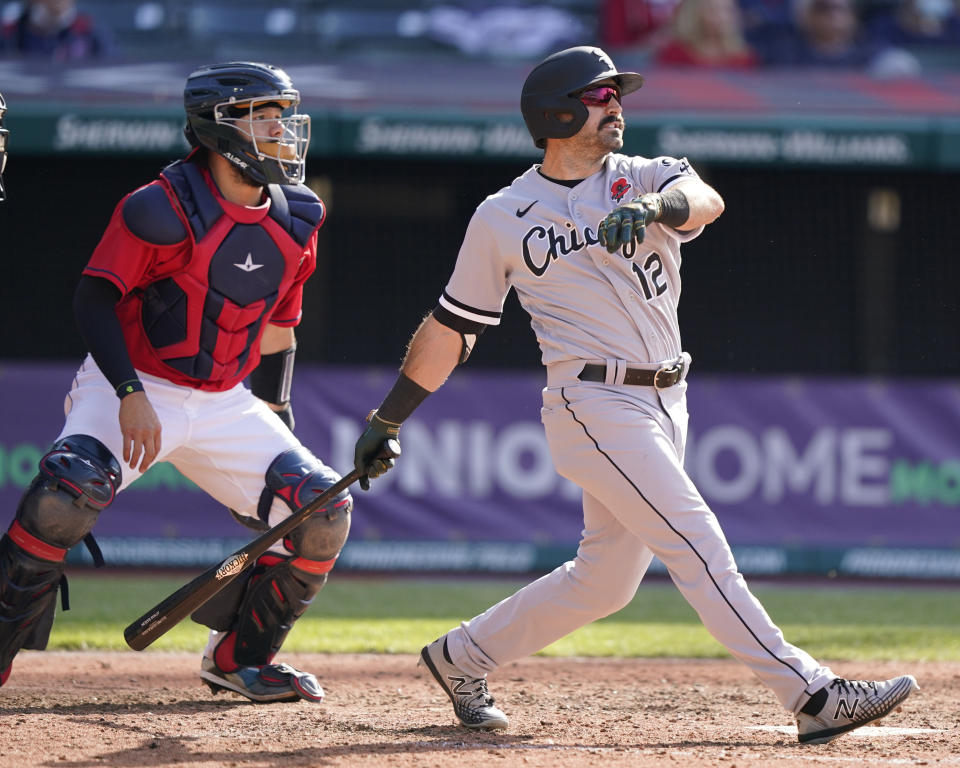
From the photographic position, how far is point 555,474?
844 centimetres

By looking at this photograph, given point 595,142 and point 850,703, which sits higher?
point 595,142

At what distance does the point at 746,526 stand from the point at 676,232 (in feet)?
15.8

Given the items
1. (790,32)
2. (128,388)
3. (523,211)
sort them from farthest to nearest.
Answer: (790,32) < (128,388) < (523,211)

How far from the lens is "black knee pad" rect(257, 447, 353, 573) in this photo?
14.1 ft

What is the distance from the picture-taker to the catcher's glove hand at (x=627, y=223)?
3.61 meters

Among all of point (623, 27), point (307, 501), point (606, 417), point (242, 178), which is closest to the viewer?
point (606, 417)

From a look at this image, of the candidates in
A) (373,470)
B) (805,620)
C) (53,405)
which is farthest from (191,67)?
(373,470)

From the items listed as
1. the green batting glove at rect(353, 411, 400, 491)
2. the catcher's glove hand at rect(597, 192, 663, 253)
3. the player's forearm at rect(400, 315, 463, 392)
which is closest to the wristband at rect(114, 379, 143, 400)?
the green batting glove at rect(353, 411, 400, 491)

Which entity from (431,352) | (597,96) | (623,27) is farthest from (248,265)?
(623,27)

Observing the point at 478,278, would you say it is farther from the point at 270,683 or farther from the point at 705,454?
the point at 705,454

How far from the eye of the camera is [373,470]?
4.13 metres

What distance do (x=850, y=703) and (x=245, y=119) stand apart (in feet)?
7.61

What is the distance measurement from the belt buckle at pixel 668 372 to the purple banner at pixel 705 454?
4450mm

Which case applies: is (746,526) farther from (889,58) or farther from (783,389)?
(889,58)
